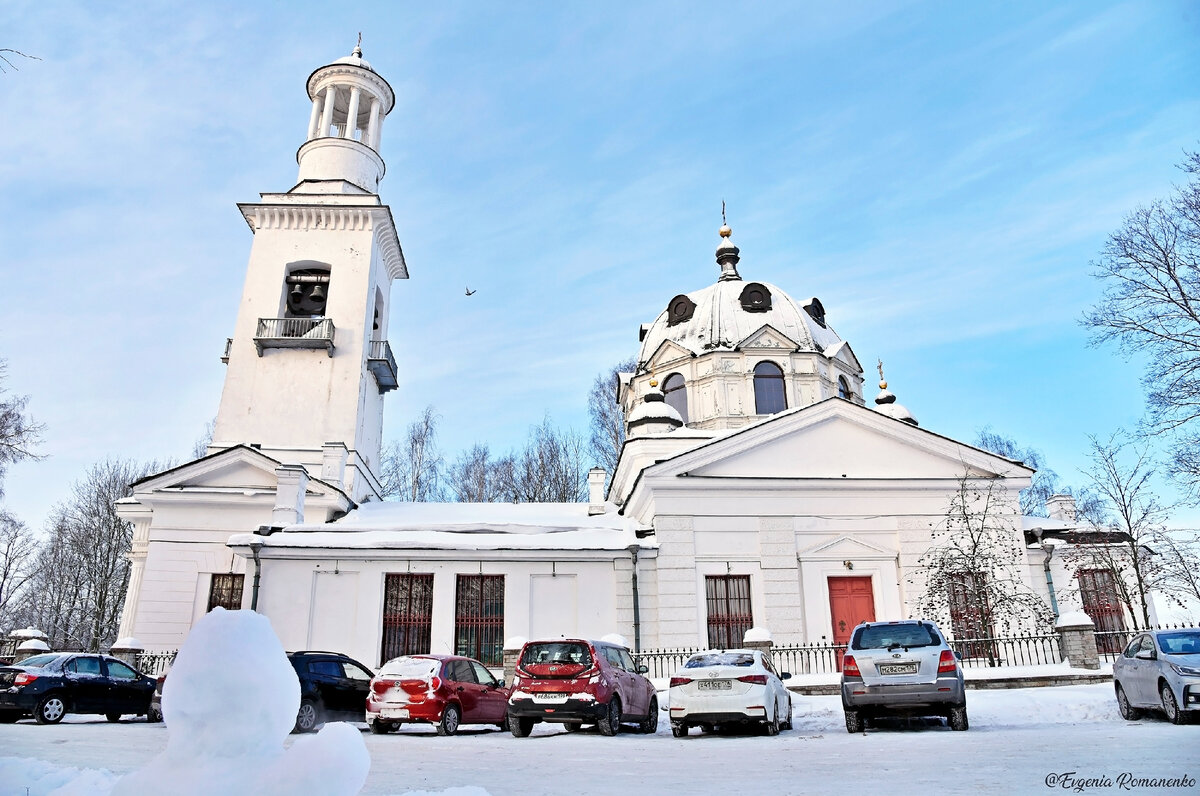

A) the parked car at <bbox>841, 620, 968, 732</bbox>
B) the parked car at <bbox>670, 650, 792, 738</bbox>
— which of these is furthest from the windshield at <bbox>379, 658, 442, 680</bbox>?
the parked car at <bbox>841, 620, 968, 732</bbox>

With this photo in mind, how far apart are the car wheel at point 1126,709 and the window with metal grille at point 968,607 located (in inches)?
369

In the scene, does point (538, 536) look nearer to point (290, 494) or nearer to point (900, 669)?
point (290, 494)

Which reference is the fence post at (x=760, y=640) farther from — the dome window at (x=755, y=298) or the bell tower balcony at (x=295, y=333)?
the bell tower balcony at (x=295, y=333)

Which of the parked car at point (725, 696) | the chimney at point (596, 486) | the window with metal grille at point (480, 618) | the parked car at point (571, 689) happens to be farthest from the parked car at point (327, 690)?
the chimney at point (596, 486)

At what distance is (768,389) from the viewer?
30422 mm

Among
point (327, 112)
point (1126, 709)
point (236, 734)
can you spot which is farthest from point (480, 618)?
point (327, 112)

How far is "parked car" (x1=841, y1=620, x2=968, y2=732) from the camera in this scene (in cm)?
1130

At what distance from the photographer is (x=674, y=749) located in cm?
998

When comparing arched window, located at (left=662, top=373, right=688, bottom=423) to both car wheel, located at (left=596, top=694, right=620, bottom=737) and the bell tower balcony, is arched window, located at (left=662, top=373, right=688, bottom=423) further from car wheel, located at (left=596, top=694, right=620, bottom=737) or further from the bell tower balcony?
car wheel, located at (left=596, top=694, right=620, bottom=737)

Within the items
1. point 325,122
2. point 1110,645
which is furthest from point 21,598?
point 1110,645

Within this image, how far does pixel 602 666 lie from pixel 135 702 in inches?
370

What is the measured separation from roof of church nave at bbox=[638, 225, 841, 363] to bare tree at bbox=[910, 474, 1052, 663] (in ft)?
31.0

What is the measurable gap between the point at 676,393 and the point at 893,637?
2003 cm

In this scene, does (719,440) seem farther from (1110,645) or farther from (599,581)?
(1110,645)
